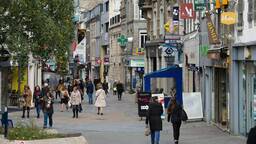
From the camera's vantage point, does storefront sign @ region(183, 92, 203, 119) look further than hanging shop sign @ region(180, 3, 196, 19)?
No

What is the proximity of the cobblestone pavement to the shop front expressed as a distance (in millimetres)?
563

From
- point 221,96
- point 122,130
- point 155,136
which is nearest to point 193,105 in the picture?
point 221,96

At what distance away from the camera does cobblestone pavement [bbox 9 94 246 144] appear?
877 inches

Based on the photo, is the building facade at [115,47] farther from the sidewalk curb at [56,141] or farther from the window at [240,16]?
the sidewalk curb at [56,141]

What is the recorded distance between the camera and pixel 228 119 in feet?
81.4

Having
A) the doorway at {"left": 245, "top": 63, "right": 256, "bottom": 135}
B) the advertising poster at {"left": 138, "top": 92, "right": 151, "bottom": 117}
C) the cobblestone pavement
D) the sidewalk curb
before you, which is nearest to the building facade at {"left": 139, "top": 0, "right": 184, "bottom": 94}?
the cobblestone pavement

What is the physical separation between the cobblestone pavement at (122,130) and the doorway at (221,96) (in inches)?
18.9

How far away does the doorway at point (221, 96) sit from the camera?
2631 cm

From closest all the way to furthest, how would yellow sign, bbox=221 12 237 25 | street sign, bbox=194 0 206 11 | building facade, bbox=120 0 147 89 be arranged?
yellow sign, bbox=221 12 237 25 → street sign, bbox=194 0 206 11 → building facade, bbox=120 0 147 89

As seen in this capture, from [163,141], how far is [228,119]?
3.68 meters

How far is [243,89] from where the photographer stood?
2281 cm

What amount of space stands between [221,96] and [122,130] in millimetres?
4314

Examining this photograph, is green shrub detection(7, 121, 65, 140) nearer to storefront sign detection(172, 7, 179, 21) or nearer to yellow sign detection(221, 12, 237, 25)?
yellow sign detection(221, 12, 237, 25)

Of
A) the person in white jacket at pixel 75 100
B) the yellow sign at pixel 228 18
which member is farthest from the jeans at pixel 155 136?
the person in white jacket at pixel 75 100
